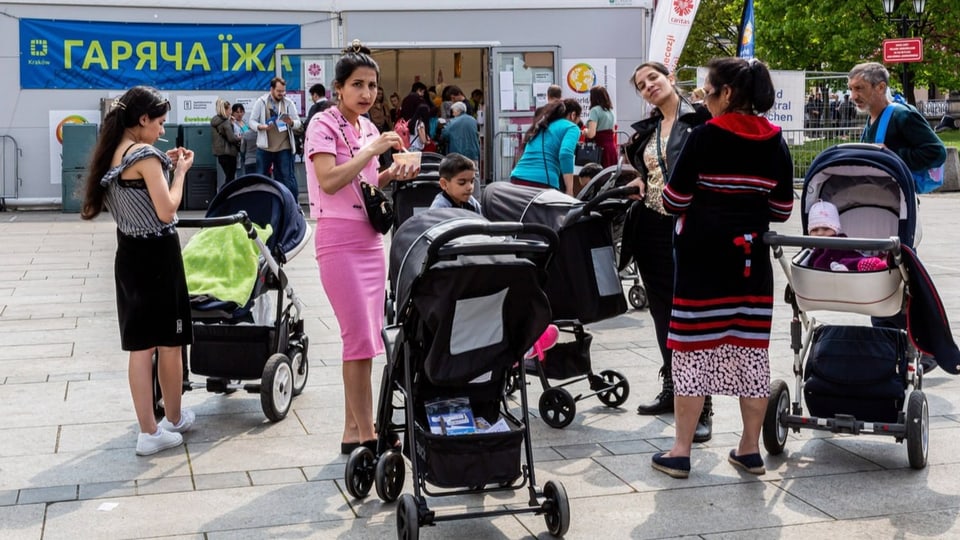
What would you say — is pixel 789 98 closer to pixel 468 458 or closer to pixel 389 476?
pixel 389 476

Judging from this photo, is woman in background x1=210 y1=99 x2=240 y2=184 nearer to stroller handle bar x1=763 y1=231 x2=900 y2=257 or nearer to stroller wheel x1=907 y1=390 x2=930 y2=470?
stroller handle bar x1=763 y1=231 x2=900 y2=257

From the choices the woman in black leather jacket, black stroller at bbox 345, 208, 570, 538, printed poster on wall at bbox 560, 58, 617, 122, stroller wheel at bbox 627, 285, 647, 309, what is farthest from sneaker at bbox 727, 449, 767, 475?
printed poster on wall at bbox 560, 58, 617, 122

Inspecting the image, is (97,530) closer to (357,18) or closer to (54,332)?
(54,332)

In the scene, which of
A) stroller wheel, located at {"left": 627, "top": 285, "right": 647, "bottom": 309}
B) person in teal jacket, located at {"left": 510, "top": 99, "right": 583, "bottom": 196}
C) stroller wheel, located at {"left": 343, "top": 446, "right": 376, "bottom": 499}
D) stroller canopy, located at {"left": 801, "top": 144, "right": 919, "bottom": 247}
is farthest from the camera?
stroller wheel, located at {"left": 627, "top": 285, "right": 647, "bottom": 309}

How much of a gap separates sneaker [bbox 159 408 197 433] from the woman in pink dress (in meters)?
1.10

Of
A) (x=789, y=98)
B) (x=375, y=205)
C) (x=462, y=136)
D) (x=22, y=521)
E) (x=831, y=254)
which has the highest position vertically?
(x=789, y=98)

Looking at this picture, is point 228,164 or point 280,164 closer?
point 280,164

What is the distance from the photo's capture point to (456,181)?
5.81m

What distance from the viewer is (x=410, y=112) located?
19.3 meters

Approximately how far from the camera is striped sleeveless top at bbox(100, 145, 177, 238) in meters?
5.64

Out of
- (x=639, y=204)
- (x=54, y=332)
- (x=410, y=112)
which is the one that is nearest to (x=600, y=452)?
(x=639, y=204)

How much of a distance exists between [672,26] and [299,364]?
1228 centimetres

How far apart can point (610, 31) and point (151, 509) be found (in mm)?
16853

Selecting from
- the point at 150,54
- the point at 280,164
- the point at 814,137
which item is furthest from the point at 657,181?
the point at 814,137
